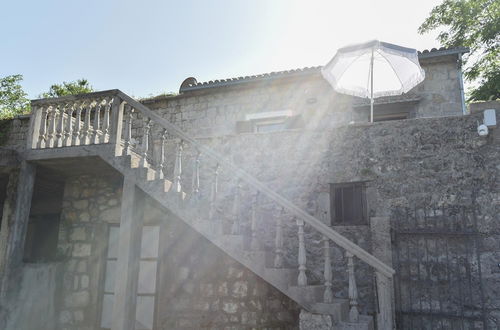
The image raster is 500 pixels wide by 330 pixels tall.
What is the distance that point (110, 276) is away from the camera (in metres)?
5.46

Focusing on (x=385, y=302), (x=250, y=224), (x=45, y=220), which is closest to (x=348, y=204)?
(x=250, y=224)

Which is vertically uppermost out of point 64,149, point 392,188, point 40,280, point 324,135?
point 324,135

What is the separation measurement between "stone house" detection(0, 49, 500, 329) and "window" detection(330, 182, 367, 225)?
0.04 feet

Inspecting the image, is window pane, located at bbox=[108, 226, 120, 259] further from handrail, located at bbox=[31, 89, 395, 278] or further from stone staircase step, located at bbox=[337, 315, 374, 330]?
stone staircase step, located at bbox=[337, 315, 374, 330]

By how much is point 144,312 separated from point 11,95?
639 inches

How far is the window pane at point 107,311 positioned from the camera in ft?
17.4

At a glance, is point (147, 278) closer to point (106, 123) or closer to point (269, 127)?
point (106, 123)

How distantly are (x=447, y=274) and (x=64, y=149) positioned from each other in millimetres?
4973

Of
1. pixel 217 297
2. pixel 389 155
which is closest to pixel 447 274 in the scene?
pixel 389 155

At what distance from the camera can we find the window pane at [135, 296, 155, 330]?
5074 millimetres

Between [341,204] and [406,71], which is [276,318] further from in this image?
[406,71]

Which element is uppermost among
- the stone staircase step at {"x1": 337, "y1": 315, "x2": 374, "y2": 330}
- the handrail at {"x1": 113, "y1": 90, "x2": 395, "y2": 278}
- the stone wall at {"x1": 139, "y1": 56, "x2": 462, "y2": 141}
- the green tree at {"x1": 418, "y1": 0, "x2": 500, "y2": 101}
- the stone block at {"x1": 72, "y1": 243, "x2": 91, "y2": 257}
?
the green tree at {"x1": 418, "y1": 0, "x2": 500, "y2": 101}

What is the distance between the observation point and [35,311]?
4918mm

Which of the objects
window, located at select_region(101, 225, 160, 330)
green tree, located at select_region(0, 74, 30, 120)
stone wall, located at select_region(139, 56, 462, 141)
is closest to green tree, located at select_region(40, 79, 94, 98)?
green tree, located at select_region(0, 74, 30, 120)
